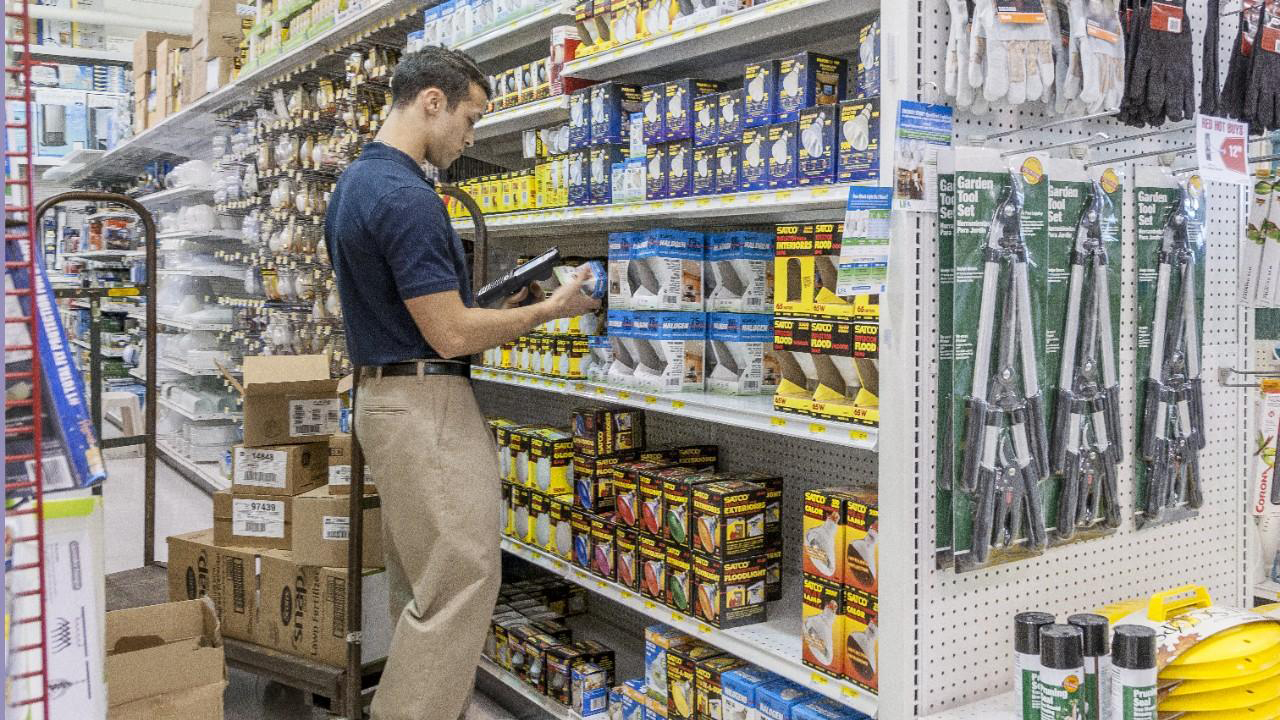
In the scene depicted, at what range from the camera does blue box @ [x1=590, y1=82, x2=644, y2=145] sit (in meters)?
2.95

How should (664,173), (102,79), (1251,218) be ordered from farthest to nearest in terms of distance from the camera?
(102,79), (664,173), (1251,218)

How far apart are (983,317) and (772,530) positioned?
879mm

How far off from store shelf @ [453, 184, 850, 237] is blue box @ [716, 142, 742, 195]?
0.08ft

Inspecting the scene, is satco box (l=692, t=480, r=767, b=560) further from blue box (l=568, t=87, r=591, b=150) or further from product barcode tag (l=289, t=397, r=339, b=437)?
product barcode tag (l=289, t=397, r=339, b=437)

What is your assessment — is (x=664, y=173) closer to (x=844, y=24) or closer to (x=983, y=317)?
(x=844, y=24)

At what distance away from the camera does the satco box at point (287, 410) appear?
3438 millimetres

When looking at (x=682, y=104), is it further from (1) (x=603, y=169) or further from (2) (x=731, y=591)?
(2) (x=731, y=591)

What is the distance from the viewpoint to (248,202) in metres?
6.36

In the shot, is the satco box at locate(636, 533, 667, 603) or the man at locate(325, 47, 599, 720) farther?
the satco box at locate(636, 533, 667, 603)

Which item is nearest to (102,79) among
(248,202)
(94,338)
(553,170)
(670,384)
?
(248,202)

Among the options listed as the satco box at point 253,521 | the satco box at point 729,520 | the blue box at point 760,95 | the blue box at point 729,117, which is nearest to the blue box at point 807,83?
the blue box at point 760,95

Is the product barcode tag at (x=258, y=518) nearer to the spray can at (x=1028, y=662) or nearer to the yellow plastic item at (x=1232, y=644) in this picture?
the spray can at (x=1028, y=662)

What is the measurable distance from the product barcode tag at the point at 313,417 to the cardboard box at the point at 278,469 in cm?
7

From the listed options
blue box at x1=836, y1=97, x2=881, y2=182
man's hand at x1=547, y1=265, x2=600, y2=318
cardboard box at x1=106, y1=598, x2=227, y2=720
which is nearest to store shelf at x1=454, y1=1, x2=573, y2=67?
man's hand at x1=547, y1=265, x2=600, y2=318
